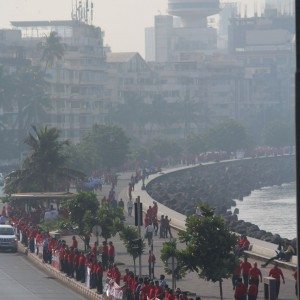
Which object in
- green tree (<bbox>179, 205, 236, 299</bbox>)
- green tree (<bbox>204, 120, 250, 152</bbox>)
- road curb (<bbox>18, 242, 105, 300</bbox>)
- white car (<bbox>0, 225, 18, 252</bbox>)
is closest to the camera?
green tree (<bbox>179, 205, 236, 299</bbox>)

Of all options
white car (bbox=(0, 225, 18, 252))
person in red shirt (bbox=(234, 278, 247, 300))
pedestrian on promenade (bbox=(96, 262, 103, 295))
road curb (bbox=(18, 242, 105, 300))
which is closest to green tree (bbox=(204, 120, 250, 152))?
white car (bbox=(0, 225, 18, 252))

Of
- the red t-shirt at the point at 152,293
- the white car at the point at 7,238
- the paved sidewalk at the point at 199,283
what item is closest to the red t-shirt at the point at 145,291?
the red t-shirt at the point at 152,293

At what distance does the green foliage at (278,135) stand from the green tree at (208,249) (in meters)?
149

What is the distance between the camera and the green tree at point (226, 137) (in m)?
160

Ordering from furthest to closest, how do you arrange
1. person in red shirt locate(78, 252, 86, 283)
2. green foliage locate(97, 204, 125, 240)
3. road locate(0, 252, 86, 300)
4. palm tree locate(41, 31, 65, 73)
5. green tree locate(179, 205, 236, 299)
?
palm tree locate(41, 31, 65, 73), green foliage locate(97, 204, 125, 240), person in red shirt locate(78, 252, 86, 283), road locate(0, 252, 86, 300), green tree locate(179, 205, 236, 299)

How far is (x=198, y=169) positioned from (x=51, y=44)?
23.3 metres

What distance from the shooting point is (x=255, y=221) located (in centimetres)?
9688

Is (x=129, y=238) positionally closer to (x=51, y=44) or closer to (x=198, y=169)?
(x=198, y=169)

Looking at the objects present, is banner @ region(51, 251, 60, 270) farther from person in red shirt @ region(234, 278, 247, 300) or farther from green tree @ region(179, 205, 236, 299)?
person in red shirt @ region(234, 278, 247, 300)

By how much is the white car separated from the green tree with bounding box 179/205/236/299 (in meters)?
17.6

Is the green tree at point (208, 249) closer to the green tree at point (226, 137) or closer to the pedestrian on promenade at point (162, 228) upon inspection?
the pedestrian on promenade at point (162, 228)

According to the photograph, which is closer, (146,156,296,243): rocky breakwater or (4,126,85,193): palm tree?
(4,126,85,193): palm tree

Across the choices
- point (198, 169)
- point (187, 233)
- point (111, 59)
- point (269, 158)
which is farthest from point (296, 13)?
point (111, 59)

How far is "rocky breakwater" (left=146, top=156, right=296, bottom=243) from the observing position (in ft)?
271
